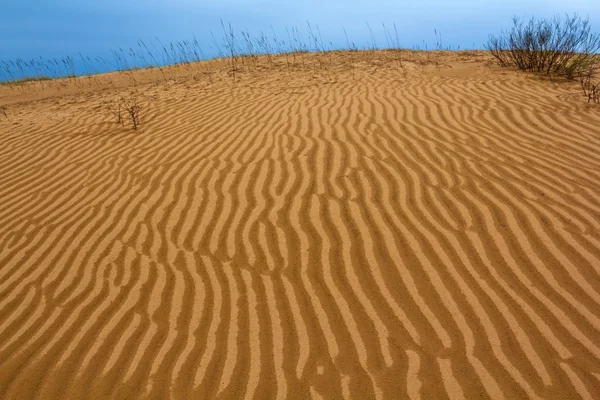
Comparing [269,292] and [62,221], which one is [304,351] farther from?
[62,221]

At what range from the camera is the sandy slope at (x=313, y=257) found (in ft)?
7.86

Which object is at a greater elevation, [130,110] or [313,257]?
[130,110]

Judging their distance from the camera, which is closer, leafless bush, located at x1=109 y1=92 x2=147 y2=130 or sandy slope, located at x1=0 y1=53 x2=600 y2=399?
sandy slope, located at x1=0 y1=53 x2=600 y2=399

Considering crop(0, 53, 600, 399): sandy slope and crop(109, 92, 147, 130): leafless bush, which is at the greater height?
crop(109, 92, 147, 130): leafless bush

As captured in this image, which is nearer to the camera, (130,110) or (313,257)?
(313,257)

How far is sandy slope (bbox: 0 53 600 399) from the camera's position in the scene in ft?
7.86

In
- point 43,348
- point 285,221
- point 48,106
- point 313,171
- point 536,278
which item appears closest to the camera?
point 43,348

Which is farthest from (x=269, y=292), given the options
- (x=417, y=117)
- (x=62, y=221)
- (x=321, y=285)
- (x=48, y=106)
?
(x=48, y=106)

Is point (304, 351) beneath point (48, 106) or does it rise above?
beneath

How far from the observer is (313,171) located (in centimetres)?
448

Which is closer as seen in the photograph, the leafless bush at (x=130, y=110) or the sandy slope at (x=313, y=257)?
the sandy slope at (x=313, y=257)

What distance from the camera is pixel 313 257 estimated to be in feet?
10.8

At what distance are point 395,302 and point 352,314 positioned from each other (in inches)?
12.4

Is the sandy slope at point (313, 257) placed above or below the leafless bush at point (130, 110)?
below
